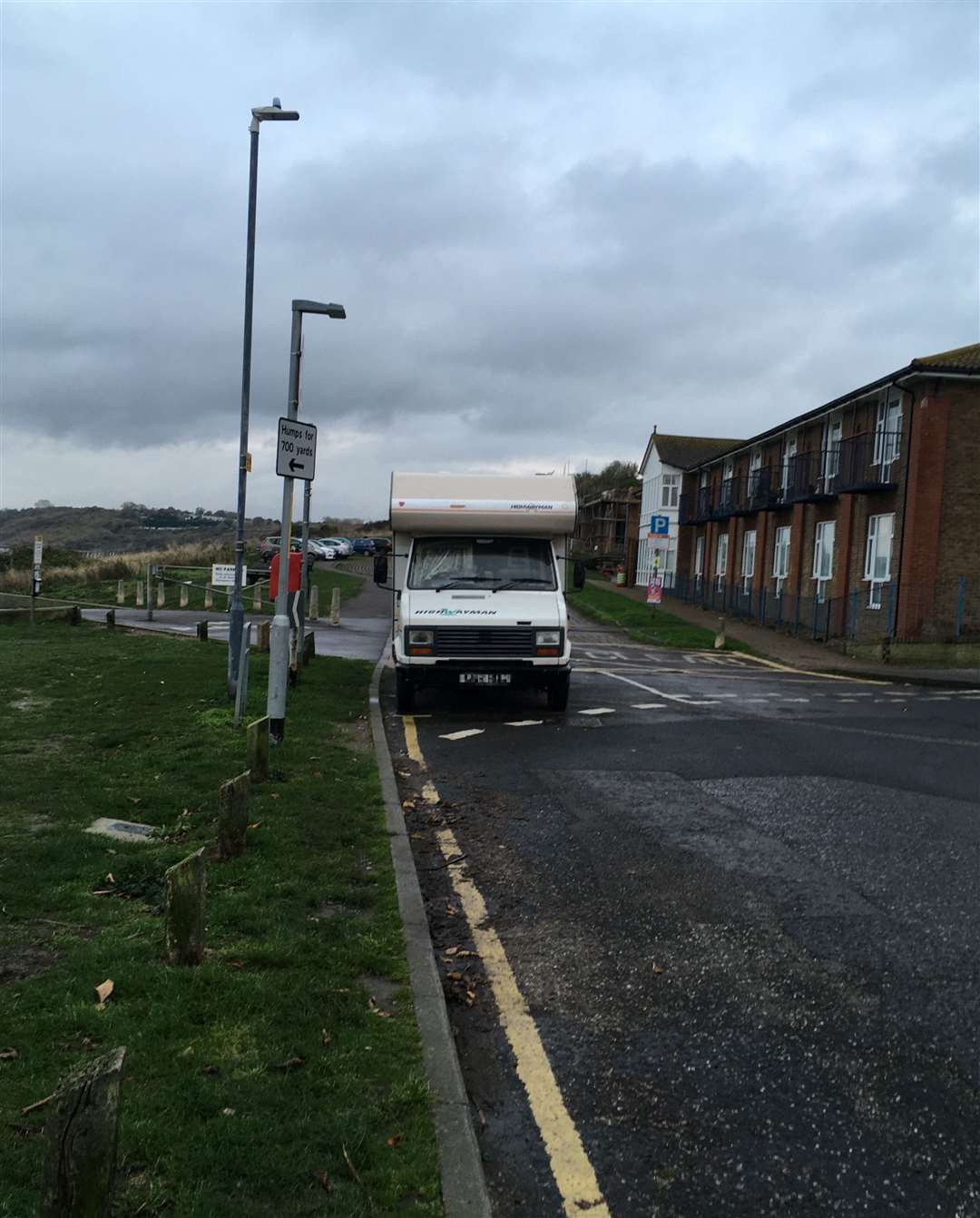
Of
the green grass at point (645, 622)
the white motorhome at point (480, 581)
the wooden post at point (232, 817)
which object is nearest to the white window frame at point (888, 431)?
the green grass at point (645, 622)

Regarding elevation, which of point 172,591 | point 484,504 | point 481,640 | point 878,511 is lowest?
point 172,591

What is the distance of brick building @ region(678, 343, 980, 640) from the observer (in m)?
26.5

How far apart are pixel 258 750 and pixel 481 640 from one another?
5165mm

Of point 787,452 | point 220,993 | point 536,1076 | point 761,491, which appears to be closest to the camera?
point 536,1076

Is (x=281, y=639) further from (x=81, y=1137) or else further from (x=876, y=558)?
(x=876, y=558)

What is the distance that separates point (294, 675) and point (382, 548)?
2.16 metres

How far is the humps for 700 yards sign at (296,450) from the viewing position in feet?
33.0

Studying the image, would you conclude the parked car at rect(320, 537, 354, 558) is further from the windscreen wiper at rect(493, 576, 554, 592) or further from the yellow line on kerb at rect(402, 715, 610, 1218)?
the yellow line on kerb at rect(402, 715, 610, 1218)

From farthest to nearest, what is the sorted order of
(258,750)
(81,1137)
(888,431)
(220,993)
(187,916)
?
(888,431), (258,750), (187,916), (220,993), (81,1137)

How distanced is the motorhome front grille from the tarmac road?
Answer: 230cm

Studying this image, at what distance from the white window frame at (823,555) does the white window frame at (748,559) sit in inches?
241

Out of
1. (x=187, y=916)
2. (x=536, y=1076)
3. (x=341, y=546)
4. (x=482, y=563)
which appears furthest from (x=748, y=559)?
(x=341, y=546)

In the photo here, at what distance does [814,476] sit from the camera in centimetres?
3444

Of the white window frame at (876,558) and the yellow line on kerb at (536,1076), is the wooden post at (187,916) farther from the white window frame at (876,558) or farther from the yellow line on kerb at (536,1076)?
the white window frame at (876,558)
